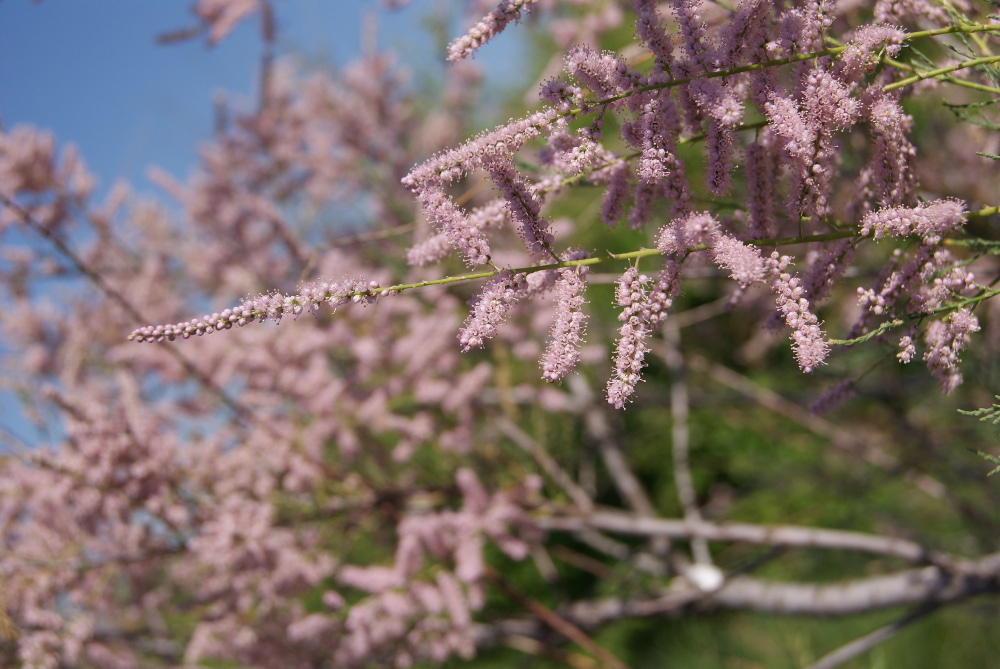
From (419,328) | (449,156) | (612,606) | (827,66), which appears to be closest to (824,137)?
(827,66)

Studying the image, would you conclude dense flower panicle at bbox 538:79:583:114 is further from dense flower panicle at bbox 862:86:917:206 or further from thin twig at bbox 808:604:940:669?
thin twig at bbox 808:604:940:669

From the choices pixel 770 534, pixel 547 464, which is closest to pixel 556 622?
pixel 547 464

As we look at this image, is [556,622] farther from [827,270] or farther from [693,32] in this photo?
[693,32]

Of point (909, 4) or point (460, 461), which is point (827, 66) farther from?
point (460, 461)

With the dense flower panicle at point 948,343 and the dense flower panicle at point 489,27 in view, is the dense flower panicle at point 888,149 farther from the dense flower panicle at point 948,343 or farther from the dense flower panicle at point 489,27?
the dense flower panicle at point 489,27

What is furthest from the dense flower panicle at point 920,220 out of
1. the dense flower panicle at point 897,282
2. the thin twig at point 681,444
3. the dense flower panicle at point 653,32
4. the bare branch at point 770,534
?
the thin twig at point 681,444
